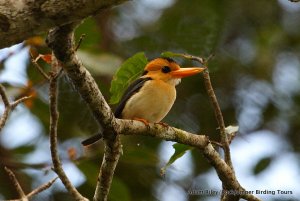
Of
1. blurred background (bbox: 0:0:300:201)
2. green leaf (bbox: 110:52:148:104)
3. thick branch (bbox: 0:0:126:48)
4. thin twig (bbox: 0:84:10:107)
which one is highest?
thick branch (bbox: 0:0:126:48)

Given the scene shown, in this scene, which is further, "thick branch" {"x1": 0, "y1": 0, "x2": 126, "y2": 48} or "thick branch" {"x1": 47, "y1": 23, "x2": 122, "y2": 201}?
"thick branch" {"x1": 47, "y1": 23, "x2": 122, "y2": 201}

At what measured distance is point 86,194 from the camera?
510 centimetres

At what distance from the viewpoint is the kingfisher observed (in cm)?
419

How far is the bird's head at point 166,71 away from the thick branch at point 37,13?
2.36 metres

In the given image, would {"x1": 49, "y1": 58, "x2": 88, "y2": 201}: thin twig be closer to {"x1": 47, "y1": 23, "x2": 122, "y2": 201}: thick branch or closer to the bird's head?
{"x1": 47, "y1": 23, "x2": 122, "y2": 201}: thick branch

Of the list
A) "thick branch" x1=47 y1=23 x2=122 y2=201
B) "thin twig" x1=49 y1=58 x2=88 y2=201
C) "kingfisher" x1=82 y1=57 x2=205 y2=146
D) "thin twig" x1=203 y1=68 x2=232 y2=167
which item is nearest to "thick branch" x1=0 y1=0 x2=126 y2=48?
"thick branch" x1=47 y1=23 x2=122 y2=201

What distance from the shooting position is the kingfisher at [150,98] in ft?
13.8

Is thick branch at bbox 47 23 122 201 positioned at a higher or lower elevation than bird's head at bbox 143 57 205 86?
higher

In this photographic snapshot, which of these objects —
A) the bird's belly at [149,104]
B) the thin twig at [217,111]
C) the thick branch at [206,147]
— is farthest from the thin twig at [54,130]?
the bird's belly at [149,104]

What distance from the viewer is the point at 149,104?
4.18 metres

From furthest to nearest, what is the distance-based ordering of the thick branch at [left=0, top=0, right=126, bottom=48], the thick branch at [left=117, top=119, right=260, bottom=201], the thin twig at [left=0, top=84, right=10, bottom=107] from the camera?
1. the thick branch at [left=117, top=119, right=260, bottom=201]
2. the thin twig at [left=0, top=84, right=10, bottom=107]
3. the thick branch at [left=0, top=0, right=126, bottom=48]

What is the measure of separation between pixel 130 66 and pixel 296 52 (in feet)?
12.0

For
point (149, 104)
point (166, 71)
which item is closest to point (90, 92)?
point (149, 104)

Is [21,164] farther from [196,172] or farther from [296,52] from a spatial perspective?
[296,52]
